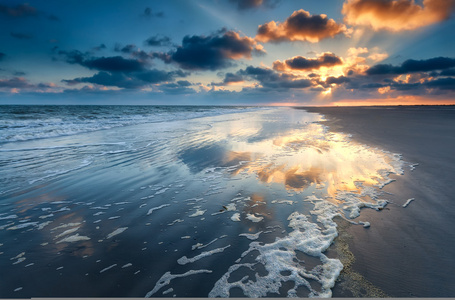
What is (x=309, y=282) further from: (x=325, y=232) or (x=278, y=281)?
(x=325, y=232)

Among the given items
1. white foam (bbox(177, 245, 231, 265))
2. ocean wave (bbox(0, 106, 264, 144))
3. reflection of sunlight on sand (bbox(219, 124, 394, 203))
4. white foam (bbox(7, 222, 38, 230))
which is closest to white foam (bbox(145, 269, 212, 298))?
white foam (bbox(177, 245, 231, 265))

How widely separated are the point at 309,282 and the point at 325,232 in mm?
1189

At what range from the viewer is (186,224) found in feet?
12.5

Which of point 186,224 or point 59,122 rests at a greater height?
point 59,122

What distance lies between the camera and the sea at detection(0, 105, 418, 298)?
8.39 ft

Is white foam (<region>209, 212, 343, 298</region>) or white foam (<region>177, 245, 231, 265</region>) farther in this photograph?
white foam (<region>177, 245, 231, 265</region>)

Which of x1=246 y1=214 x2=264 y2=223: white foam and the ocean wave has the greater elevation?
the ocean wave

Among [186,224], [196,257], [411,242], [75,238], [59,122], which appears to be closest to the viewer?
[196,257]

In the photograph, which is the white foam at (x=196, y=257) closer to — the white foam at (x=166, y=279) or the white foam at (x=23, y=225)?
the white foam at (x=166, y=279)

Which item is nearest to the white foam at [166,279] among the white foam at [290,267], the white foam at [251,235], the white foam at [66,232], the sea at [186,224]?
the sea at [186,224]

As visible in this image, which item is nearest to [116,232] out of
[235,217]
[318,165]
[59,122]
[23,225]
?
[23,225]

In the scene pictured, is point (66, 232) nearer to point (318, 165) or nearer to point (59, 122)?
point (318, 165)

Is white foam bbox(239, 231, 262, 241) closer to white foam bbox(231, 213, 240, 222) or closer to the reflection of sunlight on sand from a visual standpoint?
white foam bbox(231, 213, 240, 222)

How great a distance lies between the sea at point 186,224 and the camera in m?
2.56
